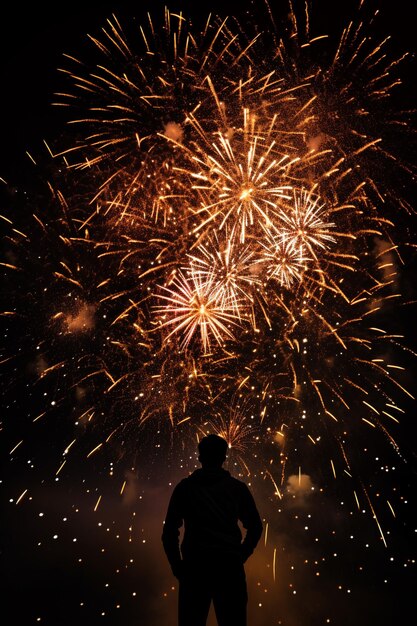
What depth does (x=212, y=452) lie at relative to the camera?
2.65m

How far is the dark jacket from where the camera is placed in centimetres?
240

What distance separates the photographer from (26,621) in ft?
197

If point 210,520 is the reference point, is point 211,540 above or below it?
below

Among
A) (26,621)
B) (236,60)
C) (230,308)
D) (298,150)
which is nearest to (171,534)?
(230,308)

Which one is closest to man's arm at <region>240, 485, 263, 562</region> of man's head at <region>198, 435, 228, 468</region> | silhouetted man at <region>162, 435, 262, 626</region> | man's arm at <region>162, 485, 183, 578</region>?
silhouetted man at <region>162, 435, 262, 626</region>

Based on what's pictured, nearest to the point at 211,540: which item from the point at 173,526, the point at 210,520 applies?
the point at 210,520

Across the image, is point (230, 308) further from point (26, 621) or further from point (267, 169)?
point (26, 621)

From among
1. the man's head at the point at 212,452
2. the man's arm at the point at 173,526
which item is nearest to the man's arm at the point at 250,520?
the man's head at the point at 212,452

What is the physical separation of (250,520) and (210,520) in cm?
Answer: 38

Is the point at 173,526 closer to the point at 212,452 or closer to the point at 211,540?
the point at 211,540

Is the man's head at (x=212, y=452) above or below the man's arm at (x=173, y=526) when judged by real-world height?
above

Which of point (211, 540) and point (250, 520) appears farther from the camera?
point (250, 520)

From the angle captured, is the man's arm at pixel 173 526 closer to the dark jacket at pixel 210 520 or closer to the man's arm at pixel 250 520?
the dark jacket at pixel 210 520

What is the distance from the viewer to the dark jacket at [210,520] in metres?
2.40
